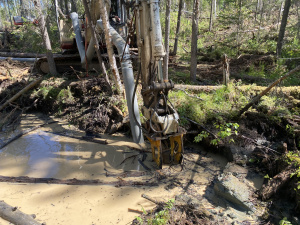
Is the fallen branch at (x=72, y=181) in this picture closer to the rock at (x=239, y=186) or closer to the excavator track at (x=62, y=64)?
the rock at (x=239, y=186)

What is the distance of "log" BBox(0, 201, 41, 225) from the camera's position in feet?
10.7

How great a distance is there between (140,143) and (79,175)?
5.93 feet

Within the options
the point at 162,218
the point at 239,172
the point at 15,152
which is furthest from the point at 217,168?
the point at 15,152

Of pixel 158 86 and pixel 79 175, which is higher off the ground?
pixel 158 86

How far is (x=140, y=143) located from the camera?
230 inches

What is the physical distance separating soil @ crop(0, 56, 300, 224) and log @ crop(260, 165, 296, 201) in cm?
10

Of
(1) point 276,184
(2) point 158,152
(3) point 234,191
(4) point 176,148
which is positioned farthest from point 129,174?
(1) point 276,184

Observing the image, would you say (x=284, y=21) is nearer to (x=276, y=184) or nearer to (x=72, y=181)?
(x=276, y=184)

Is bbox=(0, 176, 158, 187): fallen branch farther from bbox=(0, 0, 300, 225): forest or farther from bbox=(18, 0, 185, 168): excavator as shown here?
bbox=(18, 0, 185, 168): excavator

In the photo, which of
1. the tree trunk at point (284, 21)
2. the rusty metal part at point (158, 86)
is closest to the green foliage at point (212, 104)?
the rusty metal part at point (158, 86)

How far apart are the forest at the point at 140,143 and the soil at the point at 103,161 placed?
0.9 inches

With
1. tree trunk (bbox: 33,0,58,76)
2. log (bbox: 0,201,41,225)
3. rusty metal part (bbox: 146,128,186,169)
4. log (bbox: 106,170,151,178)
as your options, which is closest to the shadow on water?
log (bbox: 106,170,151,178)

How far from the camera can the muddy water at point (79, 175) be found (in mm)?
3627

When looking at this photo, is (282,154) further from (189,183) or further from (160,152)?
(160,152)
